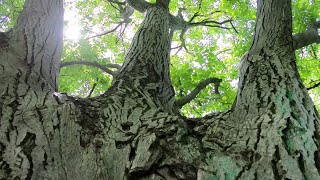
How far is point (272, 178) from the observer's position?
5.05 ft

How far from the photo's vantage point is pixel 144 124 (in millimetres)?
2297

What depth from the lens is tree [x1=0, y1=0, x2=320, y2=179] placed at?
1.73 m

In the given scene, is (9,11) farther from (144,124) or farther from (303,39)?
(303,39)

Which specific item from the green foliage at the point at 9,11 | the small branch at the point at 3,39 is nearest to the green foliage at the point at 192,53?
the green foliage at the point at 9,11

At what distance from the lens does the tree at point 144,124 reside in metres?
1.73

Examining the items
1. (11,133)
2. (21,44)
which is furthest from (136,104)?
(21,44)

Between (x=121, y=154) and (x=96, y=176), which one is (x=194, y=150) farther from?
(x=96, y=176)

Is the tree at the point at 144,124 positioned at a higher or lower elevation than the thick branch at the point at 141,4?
lower

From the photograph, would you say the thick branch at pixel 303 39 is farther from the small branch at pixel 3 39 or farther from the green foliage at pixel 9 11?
the green foliage at pixel 9 11

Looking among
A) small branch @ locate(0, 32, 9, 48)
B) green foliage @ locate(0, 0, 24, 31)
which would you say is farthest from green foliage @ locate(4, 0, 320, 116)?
small branch @ locate(0, 32, 9, 48)

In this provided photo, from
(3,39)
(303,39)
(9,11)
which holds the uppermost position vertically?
(9,11)

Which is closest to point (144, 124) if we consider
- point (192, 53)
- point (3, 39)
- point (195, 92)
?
point (3, 39)

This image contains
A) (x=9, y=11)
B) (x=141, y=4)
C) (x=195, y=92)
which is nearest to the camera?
(x=195, y=92)

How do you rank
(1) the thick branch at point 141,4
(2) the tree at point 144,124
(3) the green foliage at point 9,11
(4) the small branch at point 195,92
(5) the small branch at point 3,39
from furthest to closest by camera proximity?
(1) the thick branch at point 141,4, (3) the green foliage at point 9,11, (4) the small branch at point 195,92, (5) the small branch at point 3,39, (2) the tree at point 144,124
